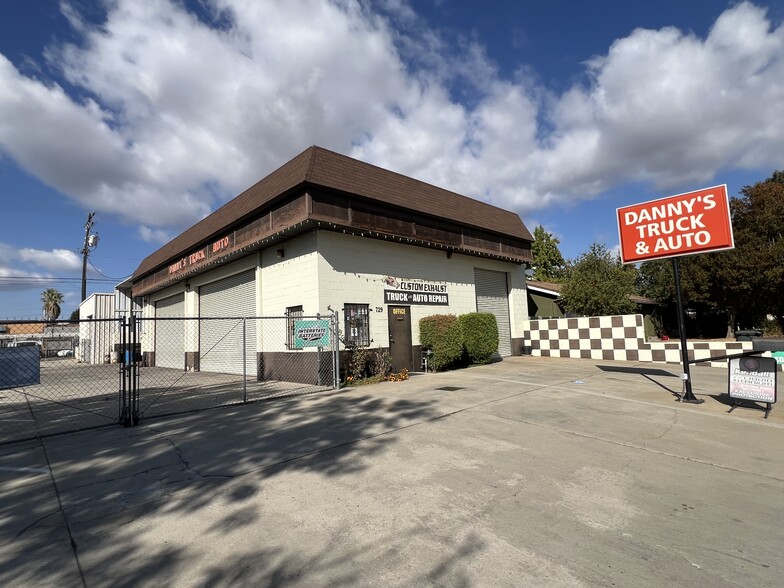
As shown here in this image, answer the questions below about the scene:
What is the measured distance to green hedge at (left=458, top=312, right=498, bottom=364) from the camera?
46.2ft

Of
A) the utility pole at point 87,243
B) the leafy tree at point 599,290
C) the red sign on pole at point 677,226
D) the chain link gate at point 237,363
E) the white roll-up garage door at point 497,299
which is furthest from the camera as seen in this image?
the utility pole at point 87,243

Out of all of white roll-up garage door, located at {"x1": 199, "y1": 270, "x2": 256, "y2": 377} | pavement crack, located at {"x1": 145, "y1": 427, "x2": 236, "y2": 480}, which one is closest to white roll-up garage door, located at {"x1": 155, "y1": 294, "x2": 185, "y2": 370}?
white roll-up garage door, located at {"x1": 199, "y1": 270, "x2": 256, "y2": 377}

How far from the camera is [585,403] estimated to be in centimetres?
789

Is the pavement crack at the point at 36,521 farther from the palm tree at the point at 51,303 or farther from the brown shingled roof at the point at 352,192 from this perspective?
the palm tree at the point at 51,303

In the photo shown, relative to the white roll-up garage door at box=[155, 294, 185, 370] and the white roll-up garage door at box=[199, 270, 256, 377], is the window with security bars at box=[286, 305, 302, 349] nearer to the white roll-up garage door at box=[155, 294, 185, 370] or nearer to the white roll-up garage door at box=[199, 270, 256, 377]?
the white roll-up garage door at box=[199, 270, 256, 377]

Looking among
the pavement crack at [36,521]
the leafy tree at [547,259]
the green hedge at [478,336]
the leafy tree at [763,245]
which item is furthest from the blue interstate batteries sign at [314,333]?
the leafy tree at [547,259]

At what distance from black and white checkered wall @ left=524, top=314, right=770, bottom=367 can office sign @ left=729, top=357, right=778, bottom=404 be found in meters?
5.74

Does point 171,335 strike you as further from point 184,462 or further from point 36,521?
point 36,521

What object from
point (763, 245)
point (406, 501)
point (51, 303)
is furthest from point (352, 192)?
point (51, 303)

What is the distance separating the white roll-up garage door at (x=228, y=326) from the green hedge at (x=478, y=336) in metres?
7.35

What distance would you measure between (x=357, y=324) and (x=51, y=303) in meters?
68.0

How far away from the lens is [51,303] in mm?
59688

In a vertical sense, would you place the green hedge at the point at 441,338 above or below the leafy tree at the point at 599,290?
below

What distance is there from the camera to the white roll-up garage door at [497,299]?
1719 centimetres
